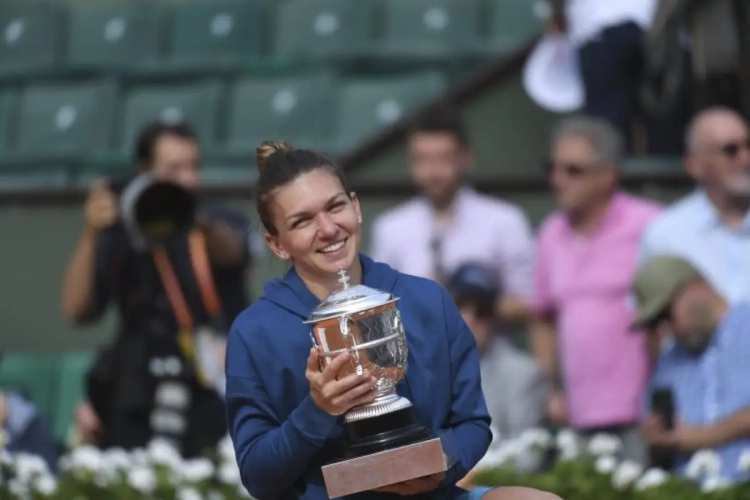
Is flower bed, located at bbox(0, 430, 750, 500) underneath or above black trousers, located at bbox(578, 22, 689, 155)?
underneath

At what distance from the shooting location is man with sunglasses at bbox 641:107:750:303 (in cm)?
596

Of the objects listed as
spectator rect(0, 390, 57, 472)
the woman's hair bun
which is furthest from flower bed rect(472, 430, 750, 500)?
the woman's hair bun

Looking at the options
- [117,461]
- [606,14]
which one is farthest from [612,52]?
[117,461]

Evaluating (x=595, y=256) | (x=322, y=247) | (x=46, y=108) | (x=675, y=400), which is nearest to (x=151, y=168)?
(x=595, y=256)

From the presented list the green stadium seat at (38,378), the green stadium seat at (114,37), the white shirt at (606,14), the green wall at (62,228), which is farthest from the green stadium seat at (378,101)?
the green stadium seat at (38,378)

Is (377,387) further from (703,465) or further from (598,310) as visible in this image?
(598,310)

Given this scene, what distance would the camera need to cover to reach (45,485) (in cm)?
577

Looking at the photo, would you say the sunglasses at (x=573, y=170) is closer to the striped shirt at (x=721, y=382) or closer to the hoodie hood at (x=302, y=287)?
the striped shirt at (x=721, y=382)

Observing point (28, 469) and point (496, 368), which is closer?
point (28, 469)

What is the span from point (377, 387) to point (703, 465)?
2.54m

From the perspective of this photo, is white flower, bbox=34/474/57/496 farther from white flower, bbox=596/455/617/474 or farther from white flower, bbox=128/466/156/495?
white flower, bbox=596/455/617/474

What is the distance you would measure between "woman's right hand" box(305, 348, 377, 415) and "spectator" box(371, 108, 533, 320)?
11.6 ft

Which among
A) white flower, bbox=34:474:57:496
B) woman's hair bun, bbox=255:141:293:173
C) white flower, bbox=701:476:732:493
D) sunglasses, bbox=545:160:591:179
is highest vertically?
woman's hair bun, bbox=255:141:293:173

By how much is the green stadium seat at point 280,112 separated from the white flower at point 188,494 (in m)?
4.37
